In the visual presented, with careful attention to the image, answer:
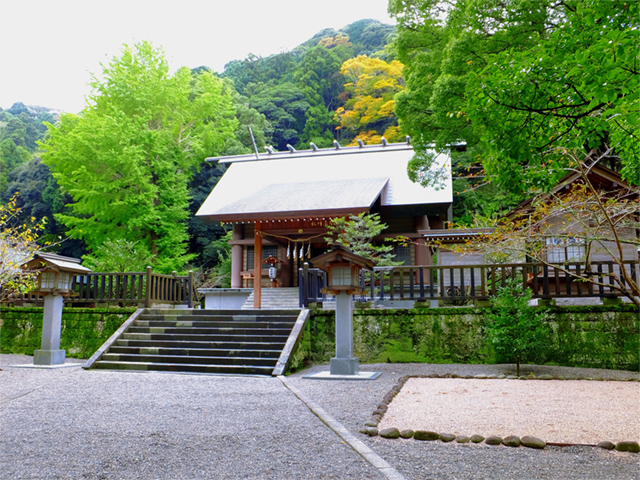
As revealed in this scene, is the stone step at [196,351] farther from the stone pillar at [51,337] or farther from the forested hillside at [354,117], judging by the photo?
the forested hillside at [354,117]

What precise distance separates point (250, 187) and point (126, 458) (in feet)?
50.3

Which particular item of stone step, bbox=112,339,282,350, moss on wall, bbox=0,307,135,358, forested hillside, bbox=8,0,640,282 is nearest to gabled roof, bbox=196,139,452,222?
forested hillside, bbox=8,0,640,282

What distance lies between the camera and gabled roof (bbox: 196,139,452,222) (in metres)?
13.9

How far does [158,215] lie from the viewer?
2033cm

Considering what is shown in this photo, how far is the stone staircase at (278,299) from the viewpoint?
15157 mm

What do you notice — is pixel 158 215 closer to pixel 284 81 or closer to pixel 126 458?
pixel 126 458

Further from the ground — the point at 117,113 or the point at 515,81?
the point at 117,113

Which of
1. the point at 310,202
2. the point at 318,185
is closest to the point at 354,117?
the point at 318,185

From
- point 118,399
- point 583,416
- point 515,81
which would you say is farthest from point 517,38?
point 118,399

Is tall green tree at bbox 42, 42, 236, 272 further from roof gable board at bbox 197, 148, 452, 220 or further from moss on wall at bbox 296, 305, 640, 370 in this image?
moss on wall at bbox 296, 305, 640, 370

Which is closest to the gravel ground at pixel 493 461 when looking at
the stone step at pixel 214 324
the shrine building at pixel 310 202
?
the stone step at pixel 214 324

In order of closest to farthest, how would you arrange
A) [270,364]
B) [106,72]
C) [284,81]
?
[270,364]
[106,72]
[284,81]

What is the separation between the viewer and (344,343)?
8594 millimetres

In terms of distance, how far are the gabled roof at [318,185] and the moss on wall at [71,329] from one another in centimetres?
396
